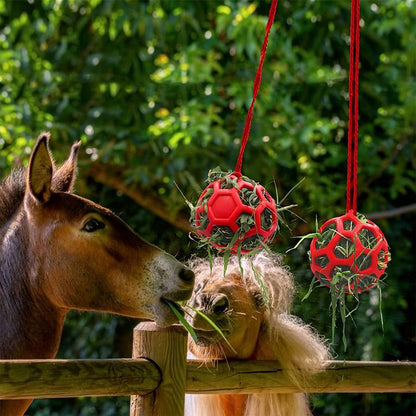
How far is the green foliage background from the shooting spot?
12.3 feet

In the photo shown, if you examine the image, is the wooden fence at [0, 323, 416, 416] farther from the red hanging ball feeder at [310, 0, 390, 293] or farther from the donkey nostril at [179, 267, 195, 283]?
the red hanging ball feeder at [310, 0, 390, 293]

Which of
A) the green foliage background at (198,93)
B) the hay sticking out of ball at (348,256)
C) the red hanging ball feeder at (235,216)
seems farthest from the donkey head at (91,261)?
the green foliage background at (198,93)

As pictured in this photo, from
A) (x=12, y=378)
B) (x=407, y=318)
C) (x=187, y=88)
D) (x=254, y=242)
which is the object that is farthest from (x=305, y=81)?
(x=12, y=378)

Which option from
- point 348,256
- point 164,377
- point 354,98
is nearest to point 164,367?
point 164,377

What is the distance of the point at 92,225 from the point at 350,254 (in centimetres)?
54

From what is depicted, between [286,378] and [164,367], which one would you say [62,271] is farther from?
[286,378]

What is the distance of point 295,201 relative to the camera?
4277mm

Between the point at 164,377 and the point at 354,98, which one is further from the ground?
the point at 354,98

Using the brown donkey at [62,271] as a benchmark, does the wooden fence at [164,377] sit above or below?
below

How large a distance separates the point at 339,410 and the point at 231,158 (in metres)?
2.07

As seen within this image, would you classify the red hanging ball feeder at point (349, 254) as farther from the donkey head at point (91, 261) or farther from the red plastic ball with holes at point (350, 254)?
Result: the donkey head at point (91, 261)

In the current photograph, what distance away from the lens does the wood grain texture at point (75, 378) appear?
4.66ft

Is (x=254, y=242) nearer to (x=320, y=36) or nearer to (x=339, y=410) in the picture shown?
(x=320, y=36)

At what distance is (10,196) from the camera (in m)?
1.77
